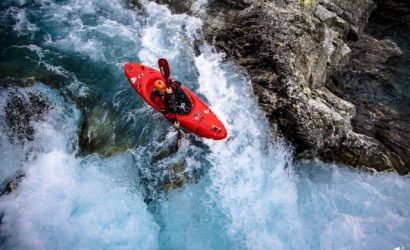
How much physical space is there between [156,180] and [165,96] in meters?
1.53

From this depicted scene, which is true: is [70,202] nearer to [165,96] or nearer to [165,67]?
[165,96]

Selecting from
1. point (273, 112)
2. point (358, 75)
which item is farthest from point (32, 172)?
point (358, 75)

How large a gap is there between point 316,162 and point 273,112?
4.34 ft

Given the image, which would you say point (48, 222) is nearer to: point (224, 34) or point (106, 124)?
point (106, 124)

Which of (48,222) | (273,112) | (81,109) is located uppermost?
(273,112)

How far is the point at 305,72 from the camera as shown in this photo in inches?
286

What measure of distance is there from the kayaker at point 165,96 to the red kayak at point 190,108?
0.10 m

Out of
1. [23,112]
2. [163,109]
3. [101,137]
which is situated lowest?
[101,137]

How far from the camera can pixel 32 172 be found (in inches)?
236

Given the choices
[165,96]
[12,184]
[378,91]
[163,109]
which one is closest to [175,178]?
[163,109]

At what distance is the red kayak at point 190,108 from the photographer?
21.4 ft

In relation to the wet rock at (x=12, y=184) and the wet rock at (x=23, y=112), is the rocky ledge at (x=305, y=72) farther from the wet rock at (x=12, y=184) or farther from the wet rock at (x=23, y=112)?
the wet rock at (x=12, y=184)

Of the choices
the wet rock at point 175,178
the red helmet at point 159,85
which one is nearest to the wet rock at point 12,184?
the wet rock at point 175,178

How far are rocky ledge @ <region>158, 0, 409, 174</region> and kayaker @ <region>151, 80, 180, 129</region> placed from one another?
74.2 inches
